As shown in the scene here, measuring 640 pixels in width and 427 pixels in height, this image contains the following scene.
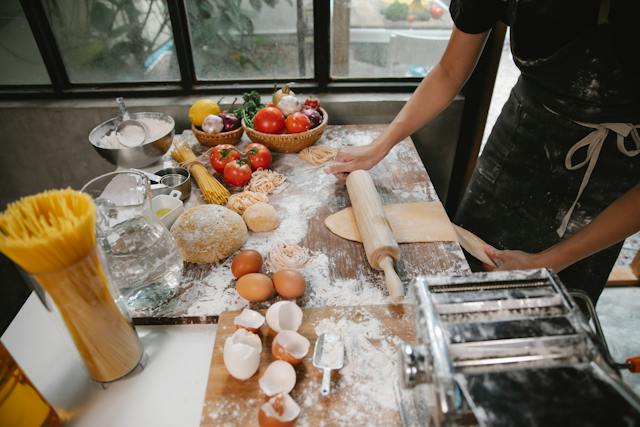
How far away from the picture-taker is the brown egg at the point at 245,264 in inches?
47.1

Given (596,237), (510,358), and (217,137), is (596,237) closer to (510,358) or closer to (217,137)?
(510,358)

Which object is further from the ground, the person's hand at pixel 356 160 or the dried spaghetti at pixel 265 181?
the person's hand at pixel 356 160

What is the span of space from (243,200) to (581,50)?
1.24 meters

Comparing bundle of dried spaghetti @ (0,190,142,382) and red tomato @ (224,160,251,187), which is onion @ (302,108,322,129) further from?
bundle of dried spaghetti @ (0,190,142,382)

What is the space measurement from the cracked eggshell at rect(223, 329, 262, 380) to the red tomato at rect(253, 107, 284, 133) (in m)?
1.13

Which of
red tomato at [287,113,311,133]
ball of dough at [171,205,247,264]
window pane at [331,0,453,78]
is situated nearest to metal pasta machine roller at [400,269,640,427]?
ball of dough at [171,205,247,264]

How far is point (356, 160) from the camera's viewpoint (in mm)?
1655

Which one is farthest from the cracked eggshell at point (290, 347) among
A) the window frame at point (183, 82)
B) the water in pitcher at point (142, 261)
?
the window frame at point (183, 82)

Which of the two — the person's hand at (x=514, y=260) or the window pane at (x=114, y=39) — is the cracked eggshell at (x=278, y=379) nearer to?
the person's hand at (x=514, y=260)

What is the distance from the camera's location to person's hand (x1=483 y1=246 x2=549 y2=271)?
1287 millimetres

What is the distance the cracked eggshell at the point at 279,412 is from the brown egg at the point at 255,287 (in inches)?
12.2

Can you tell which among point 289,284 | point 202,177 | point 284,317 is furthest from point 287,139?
point 284,317

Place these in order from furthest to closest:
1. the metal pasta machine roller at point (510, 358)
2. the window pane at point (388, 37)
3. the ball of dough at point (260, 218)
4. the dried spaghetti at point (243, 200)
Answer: the window pane at point (388, 37), the dried spaghetti at point (243, 200), the ball of dough at point (260, 218), the metal pasta machine roller at point (510, 358)

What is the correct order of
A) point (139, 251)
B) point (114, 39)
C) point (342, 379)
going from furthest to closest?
point (114, 39) < point (139, 251) < point (342, 379)
